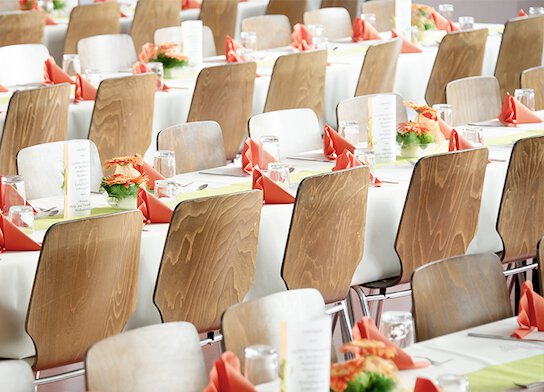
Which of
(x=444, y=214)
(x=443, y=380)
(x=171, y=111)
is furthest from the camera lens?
(x=171, y=111)

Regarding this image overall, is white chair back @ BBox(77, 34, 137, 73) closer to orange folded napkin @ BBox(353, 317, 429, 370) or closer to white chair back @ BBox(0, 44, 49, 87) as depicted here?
white chair back @ BBox(0, 44, 49, 87)

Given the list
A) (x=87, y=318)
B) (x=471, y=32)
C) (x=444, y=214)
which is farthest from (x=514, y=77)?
(x=87, y=318)

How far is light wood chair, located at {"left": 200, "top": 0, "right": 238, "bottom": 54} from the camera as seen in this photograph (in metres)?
10.6

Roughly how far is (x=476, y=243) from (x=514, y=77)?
128 inches

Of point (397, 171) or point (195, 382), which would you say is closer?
point (195, 382)

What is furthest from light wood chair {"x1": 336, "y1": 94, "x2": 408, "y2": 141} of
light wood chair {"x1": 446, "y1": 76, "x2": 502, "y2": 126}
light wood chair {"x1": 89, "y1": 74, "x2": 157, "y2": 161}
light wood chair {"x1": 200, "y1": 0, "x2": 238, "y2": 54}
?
light wood chair {"x1": 200, "y1": 0, "x2": 238, "y2": 54}

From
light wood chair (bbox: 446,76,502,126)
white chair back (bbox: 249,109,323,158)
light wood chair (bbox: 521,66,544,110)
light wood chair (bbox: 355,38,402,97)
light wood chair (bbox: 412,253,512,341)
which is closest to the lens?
light wood chair (bbox: 412,253,512,341)

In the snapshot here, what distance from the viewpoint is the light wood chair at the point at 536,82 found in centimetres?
755

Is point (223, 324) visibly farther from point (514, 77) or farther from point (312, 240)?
point (514, 77)

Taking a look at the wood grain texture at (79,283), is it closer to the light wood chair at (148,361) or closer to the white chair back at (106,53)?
the light wood chair at (148,361)

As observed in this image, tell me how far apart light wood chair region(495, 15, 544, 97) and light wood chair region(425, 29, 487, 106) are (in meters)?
0.21

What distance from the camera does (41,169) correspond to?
5715 millimetres

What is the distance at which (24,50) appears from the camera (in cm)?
803

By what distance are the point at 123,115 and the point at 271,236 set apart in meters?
2.21
